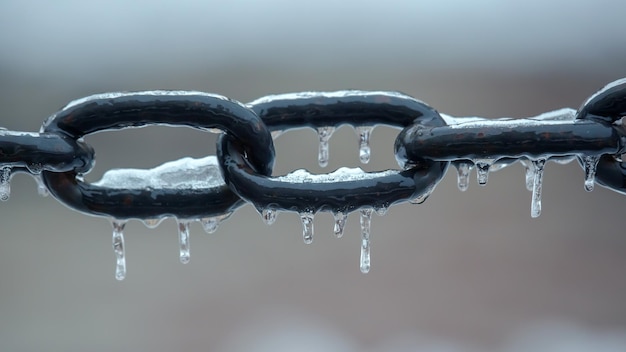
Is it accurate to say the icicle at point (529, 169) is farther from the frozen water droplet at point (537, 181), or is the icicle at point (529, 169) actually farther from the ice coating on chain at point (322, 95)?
the ice coating on chain at point (322, 95)

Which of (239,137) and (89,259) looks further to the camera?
(89,259)

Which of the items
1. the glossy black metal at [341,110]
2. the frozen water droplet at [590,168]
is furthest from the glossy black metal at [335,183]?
the frozen water droplet at [590,168]

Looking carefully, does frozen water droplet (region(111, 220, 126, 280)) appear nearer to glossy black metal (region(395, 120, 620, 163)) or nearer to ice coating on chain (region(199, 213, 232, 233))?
ice coating on chain (region(199, 213, 232, 233))

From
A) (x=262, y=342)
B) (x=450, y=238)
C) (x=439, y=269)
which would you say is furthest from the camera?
(x=450, y=238)

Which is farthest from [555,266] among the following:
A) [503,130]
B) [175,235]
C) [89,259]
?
[503,130]

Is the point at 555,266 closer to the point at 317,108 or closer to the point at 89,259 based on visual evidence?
the point at 89,259

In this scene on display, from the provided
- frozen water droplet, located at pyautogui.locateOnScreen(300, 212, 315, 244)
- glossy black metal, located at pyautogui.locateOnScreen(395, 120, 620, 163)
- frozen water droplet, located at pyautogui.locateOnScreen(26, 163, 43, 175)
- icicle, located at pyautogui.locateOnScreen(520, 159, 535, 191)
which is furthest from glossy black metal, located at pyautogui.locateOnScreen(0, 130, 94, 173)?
icicle, located at pyautogui.locateOnScreen(520, 159, 535, 191)

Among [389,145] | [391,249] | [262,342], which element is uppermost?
[389,145]
